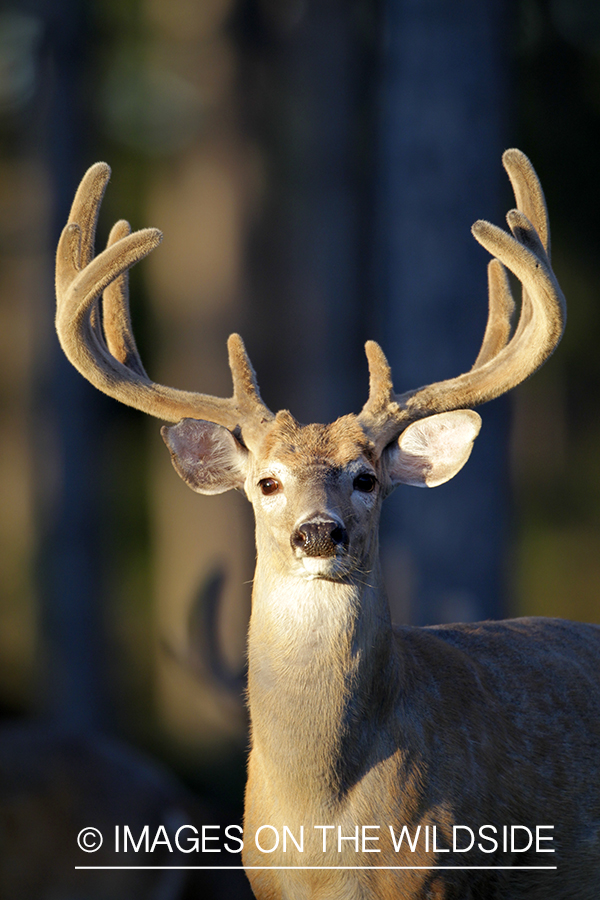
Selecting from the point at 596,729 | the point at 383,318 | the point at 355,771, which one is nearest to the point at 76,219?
the point at 355,771

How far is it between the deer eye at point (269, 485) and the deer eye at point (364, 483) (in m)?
0.26

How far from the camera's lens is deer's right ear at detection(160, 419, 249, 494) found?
375 centimetres

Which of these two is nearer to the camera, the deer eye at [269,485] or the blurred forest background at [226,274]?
the deer eye at [269,485]

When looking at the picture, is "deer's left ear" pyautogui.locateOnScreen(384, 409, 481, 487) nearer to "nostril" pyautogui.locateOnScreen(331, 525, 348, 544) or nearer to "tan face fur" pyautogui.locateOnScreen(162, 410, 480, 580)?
"tan face fur" pyautogui.locateOnScreen(162, 410, 480, 580)

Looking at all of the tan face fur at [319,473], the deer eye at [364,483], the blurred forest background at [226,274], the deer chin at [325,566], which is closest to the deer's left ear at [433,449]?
the tan face fur at [319,473]

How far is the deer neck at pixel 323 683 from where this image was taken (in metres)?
3.36

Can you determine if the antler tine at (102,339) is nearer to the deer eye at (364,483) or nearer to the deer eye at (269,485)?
the deer eye at (269,485)

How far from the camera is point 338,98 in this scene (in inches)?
346

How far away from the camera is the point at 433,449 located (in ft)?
12.5

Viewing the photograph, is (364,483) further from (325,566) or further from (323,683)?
(323,683)

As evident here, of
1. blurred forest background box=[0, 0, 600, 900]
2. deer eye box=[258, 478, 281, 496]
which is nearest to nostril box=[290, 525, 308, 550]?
deer eye box=[258, 478, 281, 496]

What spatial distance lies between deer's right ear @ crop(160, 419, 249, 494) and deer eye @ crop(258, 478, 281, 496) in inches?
9.4

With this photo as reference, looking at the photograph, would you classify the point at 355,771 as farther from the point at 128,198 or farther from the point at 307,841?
the point at 128,198

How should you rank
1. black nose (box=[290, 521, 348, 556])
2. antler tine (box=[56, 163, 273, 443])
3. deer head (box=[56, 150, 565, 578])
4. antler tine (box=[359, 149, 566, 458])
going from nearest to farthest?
black nose (box=[290, 521, 348, 556])
deer head (box=[56, 150, 565, 578])
antler tine (box=[359, 149, 566, 458])
antler tine (box=[56, 163, 273, 443])
